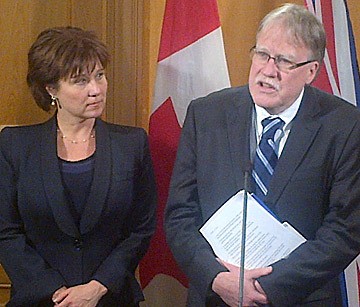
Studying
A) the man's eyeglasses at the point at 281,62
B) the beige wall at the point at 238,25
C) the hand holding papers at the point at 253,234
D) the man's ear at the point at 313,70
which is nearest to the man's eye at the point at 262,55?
the man's eyeglasses at the point at 281,62

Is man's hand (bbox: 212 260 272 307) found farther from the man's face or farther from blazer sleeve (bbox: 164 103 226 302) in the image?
the man's face

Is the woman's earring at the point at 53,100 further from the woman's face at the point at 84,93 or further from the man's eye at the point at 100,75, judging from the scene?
the man's eye at the point at 100,75

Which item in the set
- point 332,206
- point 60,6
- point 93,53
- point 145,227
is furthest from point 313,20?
point 60,6

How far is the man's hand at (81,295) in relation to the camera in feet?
7.79

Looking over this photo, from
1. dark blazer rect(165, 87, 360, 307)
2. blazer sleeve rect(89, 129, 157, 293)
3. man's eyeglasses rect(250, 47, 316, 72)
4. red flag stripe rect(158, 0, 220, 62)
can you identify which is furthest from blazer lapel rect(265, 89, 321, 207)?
red flag stripe rect(158, 0, 220, 62)

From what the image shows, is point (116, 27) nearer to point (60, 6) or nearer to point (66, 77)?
point (60, 6)

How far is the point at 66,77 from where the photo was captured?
7.97 ft

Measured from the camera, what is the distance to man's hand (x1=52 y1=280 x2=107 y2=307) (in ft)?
7.79

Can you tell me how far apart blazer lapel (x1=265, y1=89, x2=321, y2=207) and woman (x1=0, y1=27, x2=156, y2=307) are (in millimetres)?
573

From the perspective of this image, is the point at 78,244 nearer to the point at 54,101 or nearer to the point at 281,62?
the point at 54,101

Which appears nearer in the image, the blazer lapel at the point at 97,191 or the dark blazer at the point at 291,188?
the dark blazer at the point at 291,188

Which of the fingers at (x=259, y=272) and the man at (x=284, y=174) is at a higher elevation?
the man at (x=284, y=174)

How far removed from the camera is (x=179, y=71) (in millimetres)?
2854

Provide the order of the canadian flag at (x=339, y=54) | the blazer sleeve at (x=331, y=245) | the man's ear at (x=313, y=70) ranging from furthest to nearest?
the canadian flag at (x=339, y=54)
the man's ear at (x=313, y=70)
the blazer sleeve at (x=331, y=245)
